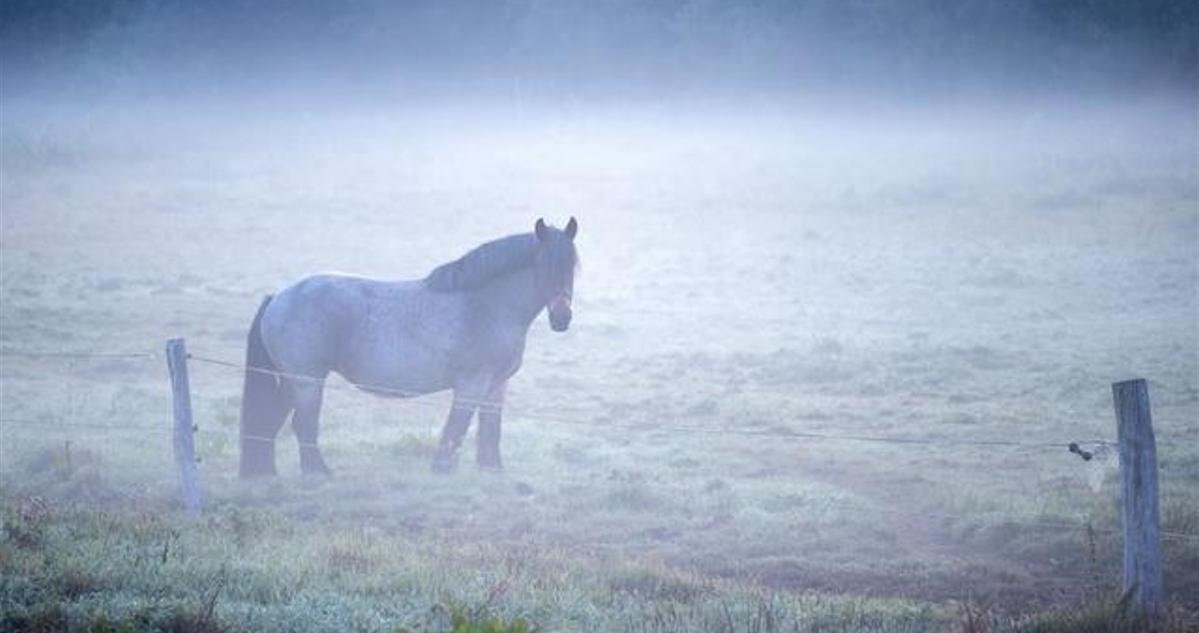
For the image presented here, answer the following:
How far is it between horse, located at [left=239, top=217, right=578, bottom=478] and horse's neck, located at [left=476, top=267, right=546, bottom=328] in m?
0.01

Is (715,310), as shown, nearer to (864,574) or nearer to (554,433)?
(554,433)

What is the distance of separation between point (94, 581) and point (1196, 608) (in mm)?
7230

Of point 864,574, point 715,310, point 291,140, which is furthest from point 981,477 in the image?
point 291,140

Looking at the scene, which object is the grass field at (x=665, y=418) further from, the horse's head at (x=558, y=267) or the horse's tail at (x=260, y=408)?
the horse's head at (x=558, y=267)

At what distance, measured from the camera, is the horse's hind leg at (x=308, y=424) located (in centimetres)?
1488

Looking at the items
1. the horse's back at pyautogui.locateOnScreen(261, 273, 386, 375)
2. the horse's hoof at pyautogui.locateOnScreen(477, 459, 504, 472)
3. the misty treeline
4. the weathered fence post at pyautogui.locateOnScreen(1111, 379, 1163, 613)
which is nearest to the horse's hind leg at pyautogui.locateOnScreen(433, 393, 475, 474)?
the horse's hoof at pyautogui.locateOnScreen(477, 459, 504, 472)

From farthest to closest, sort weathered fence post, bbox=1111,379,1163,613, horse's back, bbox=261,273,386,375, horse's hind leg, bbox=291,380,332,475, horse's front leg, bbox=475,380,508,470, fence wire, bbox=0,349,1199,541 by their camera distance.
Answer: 1. horse's front leg, bbox=475,380,508,470
2. horse's hind leg, bbox=291,380,332,475
3. horse's back, bbox=261,273,386,375
4. fence wire, bbox=0,349,1199,541
5. weathered fence post, bbox=1111,379,1163,613

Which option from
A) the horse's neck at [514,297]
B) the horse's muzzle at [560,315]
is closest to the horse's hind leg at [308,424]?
the horse's neck at [514,297]

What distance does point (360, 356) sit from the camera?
15086 millimetres

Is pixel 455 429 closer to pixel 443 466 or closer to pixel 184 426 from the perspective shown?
pixel 443 466

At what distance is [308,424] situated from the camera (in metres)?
14.9

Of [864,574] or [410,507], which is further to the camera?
[410,507]

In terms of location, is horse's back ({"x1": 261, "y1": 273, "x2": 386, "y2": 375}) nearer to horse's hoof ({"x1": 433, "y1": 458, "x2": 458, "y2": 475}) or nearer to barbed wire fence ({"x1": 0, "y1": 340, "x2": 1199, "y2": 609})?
barbed wire fence ({"x1": 0, "y1": 340, "x2": 1199, "y2": 609})

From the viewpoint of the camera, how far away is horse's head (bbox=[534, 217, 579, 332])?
1454cm
